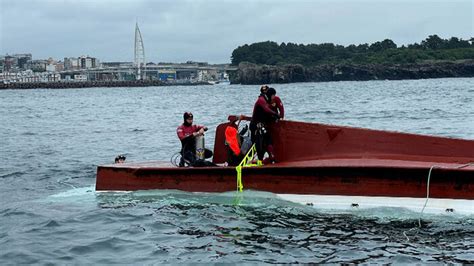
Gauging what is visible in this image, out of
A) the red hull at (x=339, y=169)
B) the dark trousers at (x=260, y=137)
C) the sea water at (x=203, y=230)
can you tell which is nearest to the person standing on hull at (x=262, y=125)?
the dark trousers at (x=260, y=137)

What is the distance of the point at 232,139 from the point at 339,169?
2.69m

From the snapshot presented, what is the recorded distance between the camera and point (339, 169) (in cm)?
1261

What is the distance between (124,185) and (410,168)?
602 centimetres

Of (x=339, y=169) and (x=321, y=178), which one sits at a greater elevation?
(x=339, y=169)

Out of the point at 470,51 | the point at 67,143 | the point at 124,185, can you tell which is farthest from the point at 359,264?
the point at 470,51

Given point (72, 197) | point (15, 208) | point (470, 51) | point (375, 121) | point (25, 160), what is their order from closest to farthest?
point (15, 208), point (72, 197), point (25, 160), point (375, 121), point (470, 51)

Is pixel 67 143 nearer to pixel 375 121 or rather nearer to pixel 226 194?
pixel 375 121

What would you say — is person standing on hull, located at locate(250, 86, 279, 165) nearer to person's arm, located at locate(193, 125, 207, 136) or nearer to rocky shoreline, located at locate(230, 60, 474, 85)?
person's arm, located at locate(193, 125, 207, 136)

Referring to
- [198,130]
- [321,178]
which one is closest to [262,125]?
[198,130]

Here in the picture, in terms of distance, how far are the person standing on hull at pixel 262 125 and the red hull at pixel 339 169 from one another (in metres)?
0.17

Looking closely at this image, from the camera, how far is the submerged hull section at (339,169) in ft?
39.4

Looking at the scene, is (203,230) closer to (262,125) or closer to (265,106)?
(262,125)

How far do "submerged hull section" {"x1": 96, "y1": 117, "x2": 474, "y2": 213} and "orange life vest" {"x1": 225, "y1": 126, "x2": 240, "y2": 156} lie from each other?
0.46m

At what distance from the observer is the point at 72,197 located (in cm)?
1638
